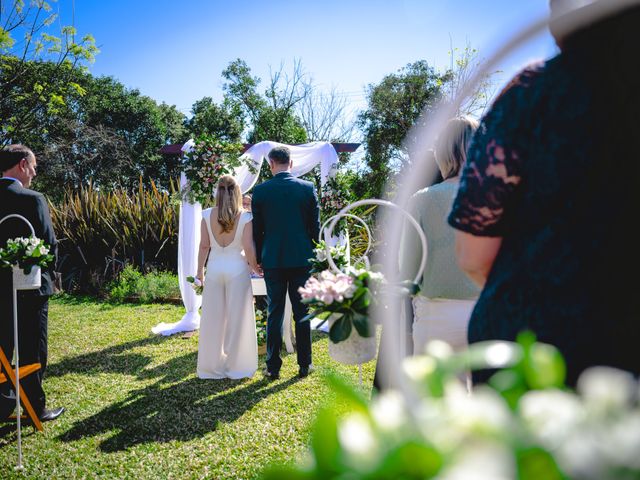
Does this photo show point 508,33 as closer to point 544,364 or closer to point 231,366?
point 544,364

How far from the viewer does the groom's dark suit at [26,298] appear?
379 cm

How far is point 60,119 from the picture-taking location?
83.3 ft

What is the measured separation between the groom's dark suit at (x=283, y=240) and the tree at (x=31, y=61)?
7983mm

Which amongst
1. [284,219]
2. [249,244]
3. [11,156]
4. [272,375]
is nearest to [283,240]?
[284,219]

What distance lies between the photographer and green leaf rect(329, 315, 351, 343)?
5.19 feet

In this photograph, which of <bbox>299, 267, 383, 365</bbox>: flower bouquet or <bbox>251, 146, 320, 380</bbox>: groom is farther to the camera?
<bbox>251, 146, 320, 380</bbox>: groom

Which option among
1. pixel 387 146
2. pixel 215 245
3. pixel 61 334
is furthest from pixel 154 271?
pixel 387 146

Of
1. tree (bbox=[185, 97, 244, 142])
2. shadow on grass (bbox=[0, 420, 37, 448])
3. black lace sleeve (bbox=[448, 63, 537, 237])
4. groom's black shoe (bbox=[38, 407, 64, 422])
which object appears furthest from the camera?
tree (bbox=[185, 97, 244, 142])

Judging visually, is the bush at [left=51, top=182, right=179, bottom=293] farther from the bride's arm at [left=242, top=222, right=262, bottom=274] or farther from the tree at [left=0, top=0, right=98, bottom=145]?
the bride's arm at [left=242, top=222, right=262, bottom=274]

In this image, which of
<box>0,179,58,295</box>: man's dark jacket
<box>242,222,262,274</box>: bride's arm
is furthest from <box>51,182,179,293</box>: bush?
<box>0,179,58,295</box>: man's dark jacket

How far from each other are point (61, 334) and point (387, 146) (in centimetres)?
1784

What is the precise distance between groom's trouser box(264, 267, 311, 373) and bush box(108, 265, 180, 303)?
5.90 meters

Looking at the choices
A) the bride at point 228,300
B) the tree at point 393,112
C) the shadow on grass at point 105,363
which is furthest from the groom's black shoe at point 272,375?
the tree at point 393,112

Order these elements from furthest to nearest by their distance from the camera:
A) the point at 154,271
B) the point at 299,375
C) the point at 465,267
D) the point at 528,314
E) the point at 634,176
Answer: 1. the point at 154,271
2. the point at 299,375
3. the point at 465,267
4. the point at 528,314
5. the point at 634,176
